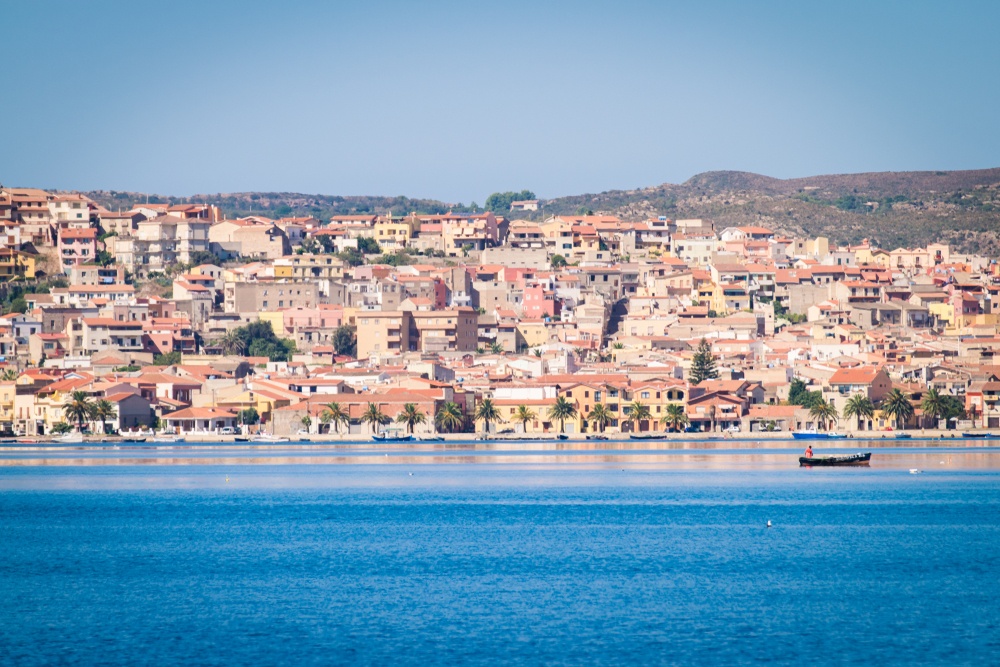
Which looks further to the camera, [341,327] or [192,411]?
[341,327]

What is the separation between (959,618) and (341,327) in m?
88.5

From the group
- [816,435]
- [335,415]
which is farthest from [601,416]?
[335,415]

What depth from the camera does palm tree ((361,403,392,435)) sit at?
300 ft

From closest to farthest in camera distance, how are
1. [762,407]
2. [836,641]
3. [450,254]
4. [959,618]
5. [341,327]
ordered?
[836,641] → [959,618] → [762,407] → [341,327] → [450,254]

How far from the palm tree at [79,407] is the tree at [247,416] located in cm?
826

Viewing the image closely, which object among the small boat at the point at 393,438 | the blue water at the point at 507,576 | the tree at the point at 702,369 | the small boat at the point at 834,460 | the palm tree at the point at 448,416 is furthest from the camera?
the tree at the point at 702,369

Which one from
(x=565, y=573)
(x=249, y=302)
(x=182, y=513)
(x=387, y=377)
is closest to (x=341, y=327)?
(x=249, y=302)

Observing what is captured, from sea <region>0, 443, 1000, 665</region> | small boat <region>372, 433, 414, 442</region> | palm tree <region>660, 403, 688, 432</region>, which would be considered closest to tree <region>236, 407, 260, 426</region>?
small boat <region>372, 433, 414, 442</region>

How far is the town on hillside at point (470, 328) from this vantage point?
93.4 meters

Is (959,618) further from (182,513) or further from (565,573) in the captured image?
(182,513)

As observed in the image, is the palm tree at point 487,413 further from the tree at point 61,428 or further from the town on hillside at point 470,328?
the tree at point 61,428

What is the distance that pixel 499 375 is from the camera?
9931cm

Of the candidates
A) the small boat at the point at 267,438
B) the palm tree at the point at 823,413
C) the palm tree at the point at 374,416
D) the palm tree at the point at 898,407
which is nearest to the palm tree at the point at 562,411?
the palm tree at the point at 374,416

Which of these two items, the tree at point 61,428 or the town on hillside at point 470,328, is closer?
the town on hillside at point 470,328
